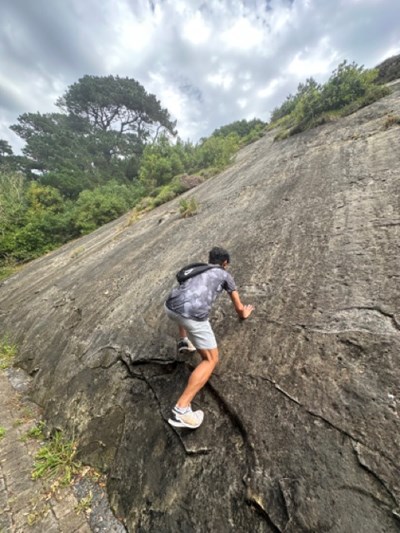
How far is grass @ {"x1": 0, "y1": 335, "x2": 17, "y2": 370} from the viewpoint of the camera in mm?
4512

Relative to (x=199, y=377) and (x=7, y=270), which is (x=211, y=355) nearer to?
(x=199, y=377)

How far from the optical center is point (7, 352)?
15.6 ft

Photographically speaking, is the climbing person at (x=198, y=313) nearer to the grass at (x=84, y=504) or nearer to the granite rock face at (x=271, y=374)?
the granite rock face at (x=271, y=374)

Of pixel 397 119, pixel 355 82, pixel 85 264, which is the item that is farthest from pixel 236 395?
pixel 355 82

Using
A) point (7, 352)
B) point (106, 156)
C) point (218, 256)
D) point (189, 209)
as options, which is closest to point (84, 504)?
point (218, 256)

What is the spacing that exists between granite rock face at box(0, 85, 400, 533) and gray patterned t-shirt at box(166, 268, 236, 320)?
1.69 ft

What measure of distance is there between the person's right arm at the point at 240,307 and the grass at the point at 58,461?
2362 mm

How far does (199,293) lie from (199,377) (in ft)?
2.44

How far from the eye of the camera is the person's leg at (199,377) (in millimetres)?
1992

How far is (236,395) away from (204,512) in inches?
30.3

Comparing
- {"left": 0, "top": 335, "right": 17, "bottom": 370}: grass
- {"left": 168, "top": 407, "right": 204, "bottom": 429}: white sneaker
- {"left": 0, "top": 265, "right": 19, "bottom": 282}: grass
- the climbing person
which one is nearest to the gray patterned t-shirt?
the climbing person

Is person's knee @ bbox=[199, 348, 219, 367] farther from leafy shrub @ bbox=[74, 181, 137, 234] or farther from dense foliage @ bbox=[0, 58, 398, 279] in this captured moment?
leafy shrub @ bbox=[74, 181, 137, 234]

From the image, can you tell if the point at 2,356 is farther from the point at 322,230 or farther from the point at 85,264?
the point at 322,230

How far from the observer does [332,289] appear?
2.30 m
